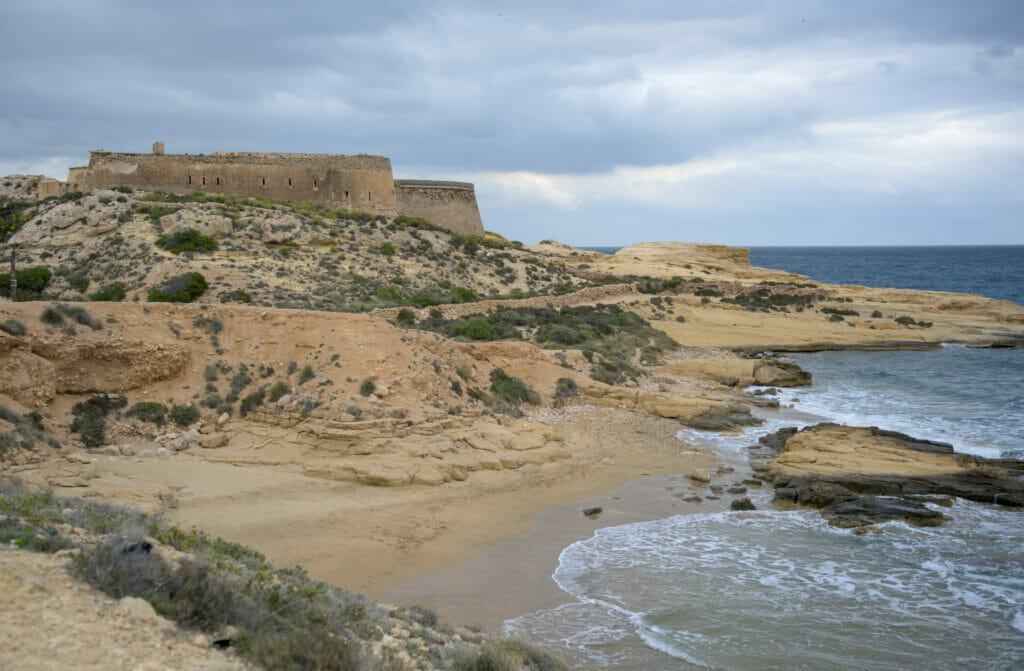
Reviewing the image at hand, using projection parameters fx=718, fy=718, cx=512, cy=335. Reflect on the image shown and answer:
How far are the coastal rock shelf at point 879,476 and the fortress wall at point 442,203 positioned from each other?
33.7 meters

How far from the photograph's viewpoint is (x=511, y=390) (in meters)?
19.5

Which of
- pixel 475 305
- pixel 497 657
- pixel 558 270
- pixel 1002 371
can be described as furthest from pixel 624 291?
pixel 497 657

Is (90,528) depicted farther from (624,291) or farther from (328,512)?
(624,291)

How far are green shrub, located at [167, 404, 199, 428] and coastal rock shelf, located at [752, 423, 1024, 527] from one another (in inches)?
481

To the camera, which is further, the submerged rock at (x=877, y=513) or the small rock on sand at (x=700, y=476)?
the small rock on sand at (x=700, y=476)

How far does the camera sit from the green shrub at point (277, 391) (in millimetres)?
15625

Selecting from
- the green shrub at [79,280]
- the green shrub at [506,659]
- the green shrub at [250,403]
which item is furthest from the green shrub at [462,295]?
the green shrub at [506,659]

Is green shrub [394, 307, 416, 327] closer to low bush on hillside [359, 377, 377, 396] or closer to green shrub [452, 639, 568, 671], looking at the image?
low bush on hillside [359, 377, 377, 396]

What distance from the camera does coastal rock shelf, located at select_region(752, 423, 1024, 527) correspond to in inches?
545

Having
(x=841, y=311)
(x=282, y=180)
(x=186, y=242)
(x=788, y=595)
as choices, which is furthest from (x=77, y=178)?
(x=841, y=311)

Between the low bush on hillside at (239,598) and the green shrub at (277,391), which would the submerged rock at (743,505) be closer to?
the low bush on hillside at (239,598)

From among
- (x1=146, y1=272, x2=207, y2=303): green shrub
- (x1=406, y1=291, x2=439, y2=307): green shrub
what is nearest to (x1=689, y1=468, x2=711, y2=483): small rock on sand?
(x1=406, y1=291, x2=439, y2=307): green shrub

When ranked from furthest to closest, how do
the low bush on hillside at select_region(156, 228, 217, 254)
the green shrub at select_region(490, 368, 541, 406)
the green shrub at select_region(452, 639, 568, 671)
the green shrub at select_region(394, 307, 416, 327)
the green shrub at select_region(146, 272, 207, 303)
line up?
the low bush on hillside at select_region(156, 228, 217, 254), the green shrub at select_region(146, 272, 207, 303), the green shrub at select_region(394, 307, 416, 327), the green shrub at select_region(490, 368, 541, 406), the green shrub at select_region(452, 639, 568, 671)

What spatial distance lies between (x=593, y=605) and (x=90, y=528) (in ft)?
20.9
